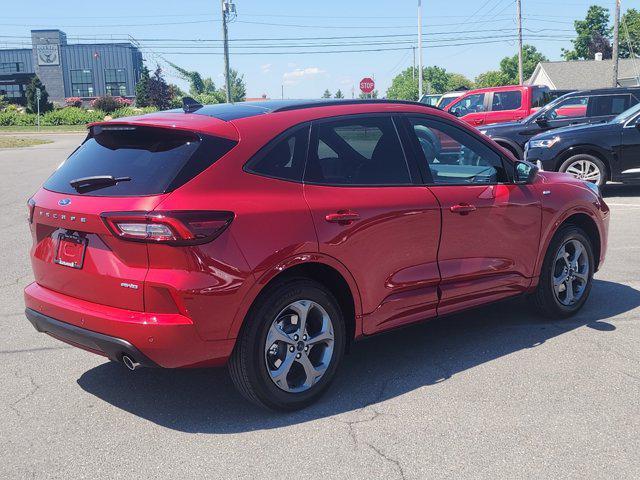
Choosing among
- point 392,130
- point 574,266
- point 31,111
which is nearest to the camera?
point 392,130

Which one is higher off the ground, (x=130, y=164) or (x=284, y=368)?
(x=130, y=164)

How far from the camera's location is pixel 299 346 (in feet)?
13.2

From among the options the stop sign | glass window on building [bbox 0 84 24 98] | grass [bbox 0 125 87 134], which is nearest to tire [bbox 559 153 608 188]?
the stop sign

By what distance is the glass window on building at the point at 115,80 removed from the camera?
350 feet

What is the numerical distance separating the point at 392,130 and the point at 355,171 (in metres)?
0.48

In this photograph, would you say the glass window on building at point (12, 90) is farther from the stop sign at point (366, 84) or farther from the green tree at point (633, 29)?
Answer: the green tree at point (633, 29)

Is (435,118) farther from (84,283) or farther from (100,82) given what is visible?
(100,82)


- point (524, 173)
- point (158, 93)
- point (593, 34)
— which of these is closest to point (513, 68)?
point (593, 34)

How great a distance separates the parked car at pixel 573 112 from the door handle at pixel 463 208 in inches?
421

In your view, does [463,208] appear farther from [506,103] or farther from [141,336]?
[506,103]

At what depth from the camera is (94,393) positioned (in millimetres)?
4359

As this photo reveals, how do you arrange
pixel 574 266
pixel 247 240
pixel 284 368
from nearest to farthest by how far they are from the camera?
pixel 247 240 → pixel 284 368 → pixel 574 266

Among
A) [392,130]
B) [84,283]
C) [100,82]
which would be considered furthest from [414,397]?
[100,82]

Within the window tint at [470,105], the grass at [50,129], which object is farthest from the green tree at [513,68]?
the window tint at [470,105]
